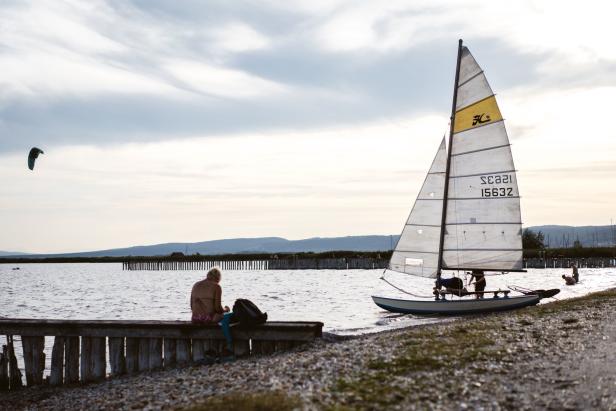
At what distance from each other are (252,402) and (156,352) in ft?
23.5

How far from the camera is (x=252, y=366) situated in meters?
14.8

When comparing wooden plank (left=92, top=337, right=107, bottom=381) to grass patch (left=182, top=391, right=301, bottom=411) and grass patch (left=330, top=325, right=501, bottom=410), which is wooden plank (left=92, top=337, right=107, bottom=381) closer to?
grass patch (left=182, top=391, right=301, bottom=411)

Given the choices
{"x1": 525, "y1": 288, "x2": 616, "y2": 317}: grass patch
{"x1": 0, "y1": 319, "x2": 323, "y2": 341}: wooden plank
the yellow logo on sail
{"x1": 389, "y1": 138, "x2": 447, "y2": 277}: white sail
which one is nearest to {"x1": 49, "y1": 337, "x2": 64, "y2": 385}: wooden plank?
{"x1": 0, "y1": 319, "x2": 323, "y2": 341}: wooden plank

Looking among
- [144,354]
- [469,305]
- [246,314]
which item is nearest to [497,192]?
[469,305]

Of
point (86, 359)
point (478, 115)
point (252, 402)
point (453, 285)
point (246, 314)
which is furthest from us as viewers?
point (453, 285)

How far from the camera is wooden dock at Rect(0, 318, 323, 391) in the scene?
16984mm

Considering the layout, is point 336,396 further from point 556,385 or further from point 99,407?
point 99,407

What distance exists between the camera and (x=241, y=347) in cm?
1698

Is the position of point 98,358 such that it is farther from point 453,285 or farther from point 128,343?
point 453,285

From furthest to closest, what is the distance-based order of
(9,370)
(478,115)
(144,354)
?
(478,115) → (9,370) → (144,354)

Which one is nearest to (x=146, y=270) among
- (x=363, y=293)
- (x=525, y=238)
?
(x=525, y=238)

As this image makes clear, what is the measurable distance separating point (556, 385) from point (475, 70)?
66.3 ft

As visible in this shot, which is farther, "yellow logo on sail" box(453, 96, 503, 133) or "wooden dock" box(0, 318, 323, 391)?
"yellow logo on sail" box(453, 96, 503, 133)

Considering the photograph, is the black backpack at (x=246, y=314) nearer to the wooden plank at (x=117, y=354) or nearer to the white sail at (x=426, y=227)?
the wooden plank at (x=117, y=354)
